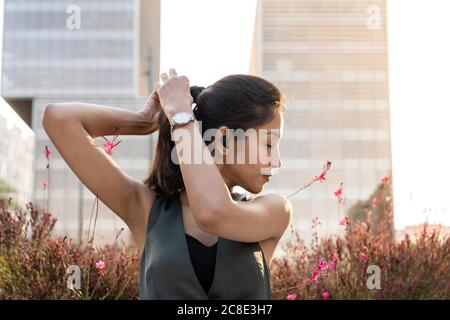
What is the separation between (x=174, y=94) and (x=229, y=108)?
0.14 metres

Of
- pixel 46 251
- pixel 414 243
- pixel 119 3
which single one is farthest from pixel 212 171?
pixel 119 3

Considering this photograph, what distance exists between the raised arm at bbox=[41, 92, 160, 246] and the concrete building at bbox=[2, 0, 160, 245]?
154 ft

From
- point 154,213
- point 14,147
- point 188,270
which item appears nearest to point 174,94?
point 154,213

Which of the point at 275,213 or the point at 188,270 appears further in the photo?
the point at 275,213

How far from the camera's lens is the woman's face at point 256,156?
1.38m

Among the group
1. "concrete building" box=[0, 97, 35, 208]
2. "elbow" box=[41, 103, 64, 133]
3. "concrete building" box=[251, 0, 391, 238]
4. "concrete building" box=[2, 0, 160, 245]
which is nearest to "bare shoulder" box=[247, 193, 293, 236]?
"elbow" box=[41, 103, 64, 133]

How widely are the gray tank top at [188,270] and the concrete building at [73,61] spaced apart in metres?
47.0

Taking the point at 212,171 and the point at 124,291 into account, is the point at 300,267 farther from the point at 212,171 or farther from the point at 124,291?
the point at 212,171

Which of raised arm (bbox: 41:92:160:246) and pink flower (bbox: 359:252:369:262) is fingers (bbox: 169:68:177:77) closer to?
raised arm (bbox: 41:92:160:246)

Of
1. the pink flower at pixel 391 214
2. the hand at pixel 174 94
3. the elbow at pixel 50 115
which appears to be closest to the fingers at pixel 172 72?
the hand at pixel 174 94

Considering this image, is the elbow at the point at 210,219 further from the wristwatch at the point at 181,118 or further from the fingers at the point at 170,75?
the fingers at the point at 170,75

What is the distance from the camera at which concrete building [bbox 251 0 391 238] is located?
50.2m

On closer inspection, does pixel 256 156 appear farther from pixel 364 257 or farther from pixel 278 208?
pixel 364 257

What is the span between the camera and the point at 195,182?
127cm
